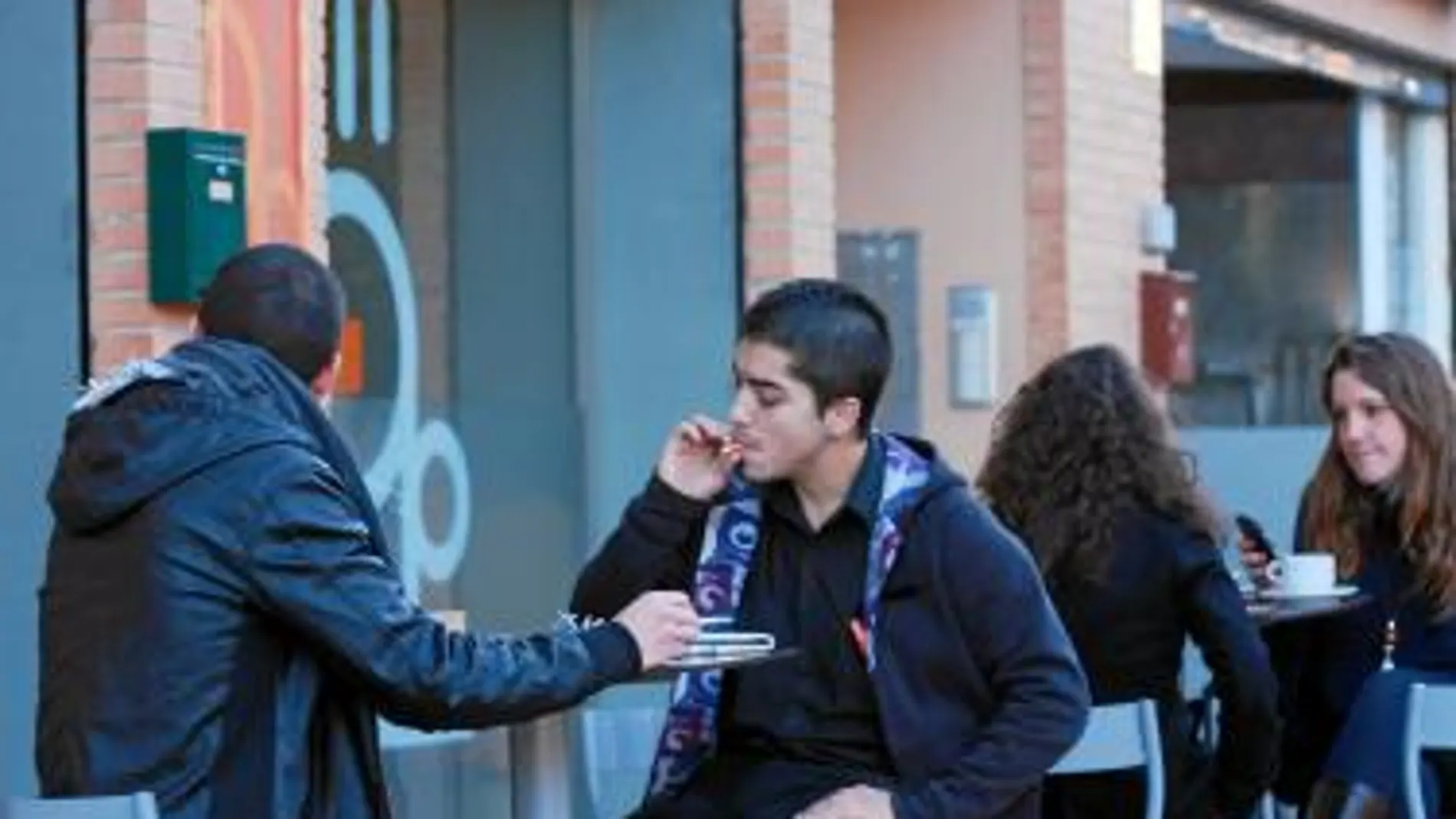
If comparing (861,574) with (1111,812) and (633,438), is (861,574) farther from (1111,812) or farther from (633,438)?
(633,438)

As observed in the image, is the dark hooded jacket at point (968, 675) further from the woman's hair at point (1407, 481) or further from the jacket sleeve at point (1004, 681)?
the woman's hair at point (1407, 481)

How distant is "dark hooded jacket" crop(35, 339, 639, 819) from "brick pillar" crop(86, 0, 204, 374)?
246 cm

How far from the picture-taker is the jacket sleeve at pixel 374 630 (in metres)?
4.75

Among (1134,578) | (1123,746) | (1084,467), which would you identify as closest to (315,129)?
(1084,467)

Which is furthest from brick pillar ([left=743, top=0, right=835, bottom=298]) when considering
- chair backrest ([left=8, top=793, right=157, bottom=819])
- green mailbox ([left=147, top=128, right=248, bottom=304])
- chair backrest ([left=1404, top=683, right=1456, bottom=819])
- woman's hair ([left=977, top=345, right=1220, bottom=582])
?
chair backrest ([left=8, top=793, right=157, bottom=819])

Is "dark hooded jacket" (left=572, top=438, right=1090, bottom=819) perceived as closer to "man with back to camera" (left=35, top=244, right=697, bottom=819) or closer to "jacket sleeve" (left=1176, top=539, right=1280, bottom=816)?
"man with back to camera" (left=35, top=244, right=697, bottom=819)

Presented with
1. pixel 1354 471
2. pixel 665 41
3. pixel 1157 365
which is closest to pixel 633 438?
pixel 665 41

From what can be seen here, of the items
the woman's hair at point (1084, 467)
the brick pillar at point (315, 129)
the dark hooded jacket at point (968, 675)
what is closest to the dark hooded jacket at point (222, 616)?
the dark hooded jacket at point (968, 675)

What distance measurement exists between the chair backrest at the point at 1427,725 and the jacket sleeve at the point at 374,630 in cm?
302

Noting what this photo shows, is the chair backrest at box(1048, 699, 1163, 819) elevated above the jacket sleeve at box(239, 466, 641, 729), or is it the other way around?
the jacket sleeve at box(239, 466, 641, 729)

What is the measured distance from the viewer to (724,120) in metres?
10.1

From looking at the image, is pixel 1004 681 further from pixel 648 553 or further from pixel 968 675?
pixel 648 553

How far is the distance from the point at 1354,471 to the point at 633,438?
2.45 meters

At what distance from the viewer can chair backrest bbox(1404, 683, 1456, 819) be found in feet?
24.5
